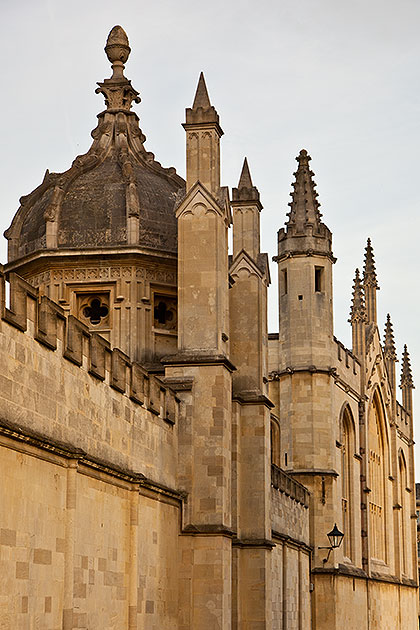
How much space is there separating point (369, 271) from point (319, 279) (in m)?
10.7

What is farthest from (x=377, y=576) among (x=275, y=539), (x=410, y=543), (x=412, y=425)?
(x=275, y=539)

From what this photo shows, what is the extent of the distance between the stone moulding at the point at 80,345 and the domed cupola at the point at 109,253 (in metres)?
3.84

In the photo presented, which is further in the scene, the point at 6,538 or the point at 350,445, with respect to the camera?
the point at 350,445

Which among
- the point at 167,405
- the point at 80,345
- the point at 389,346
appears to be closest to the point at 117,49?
the point at 167,405

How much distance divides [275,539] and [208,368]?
793 cm

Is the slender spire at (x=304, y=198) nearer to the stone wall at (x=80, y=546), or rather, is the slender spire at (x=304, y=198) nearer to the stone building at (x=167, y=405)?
the stone building at (x=167, y=405)

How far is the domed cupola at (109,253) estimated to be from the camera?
2611 cm

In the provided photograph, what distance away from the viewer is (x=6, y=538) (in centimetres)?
1462

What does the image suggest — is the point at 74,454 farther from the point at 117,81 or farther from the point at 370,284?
the point at 370,284

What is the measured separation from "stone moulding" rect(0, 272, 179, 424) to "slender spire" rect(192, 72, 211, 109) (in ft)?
18.0

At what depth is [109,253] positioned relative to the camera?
26.1 metres

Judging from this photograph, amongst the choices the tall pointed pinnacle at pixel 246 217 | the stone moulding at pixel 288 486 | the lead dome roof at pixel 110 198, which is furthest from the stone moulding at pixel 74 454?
the stone moulding at pixel 288 486

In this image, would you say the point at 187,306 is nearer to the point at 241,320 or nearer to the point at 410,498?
the point at 241,320

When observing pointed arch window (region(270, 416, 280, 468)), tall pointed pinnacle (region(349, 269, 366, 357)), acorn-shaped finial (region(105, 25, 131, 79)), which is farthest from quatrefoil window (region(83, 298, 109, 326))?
tall pointed pinnacle (region(349, 269, 366, 357))
